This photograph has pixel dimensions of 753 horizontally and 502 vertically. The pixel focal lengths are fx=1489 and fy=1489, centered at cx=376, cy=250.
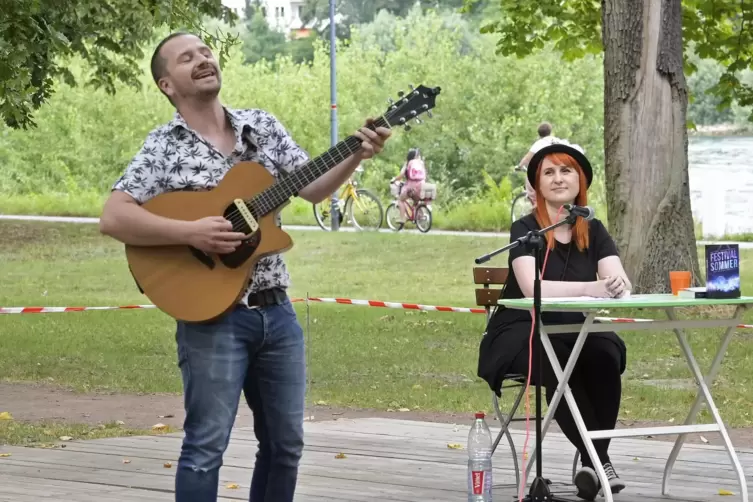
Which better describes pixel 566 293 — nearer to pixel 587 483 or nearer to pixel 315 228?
pixel 587 483

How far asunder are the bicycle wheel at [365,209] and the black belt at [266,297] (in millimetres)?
22286

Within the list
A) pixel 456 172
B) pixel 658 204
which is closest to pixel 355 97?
pixel 456 172

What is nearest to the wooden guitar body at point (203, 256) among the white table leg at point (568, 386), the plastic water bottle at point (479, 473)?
the plastic water bottle at point (479, 473)

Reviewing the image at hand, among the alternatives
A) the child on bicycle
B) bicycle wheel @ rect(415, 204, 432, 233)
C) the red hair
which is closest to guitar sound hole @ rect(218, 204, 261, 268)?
the red hair

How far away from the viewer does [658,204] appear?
13195 mm

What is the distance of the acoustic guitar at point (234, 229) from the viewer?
4543 millimetres

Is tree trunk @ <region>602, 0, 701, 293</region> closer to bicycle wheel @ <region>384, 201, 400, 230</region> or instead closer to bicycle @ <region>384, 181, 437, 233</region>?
bicycle @ <region>384, 181, 437, 233</region>

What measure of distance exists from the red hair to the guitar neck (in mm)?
1689

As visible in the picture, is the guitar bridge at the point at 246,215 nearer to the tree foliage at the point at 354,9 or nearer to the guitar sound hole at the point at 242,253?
the guitar sound hole at the point at 242,253

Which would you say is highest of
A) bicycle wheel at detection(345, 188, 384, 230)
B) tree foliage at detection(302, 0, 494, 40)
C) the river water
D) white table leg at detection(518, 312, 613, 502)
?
tree foliage at detection(302, 0, 494, 40)

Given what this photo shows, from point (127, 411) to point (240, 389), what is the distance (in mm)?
5697

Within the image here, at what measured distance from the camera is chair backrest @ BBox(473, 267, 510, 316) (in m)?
6.89

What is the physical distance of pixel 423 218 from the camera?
26.4m

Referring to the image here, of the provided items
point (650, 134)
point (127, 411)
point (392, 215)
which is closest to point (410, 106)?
point (127, 411)
